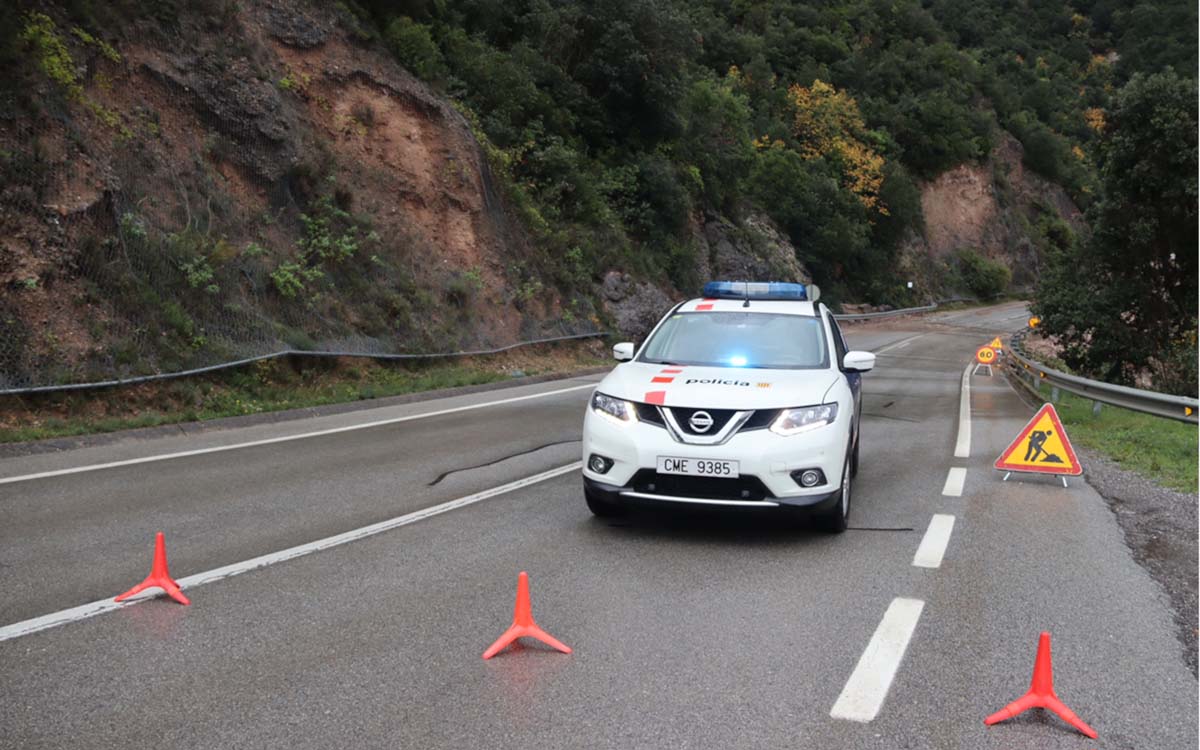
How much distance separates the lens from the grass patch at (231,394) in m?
12.1

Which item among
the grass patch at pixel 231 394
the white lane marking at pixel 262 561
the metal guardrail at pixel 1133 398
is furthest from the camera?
the grass patch at pixel 231 394

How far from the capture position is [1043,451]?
31.6 ft

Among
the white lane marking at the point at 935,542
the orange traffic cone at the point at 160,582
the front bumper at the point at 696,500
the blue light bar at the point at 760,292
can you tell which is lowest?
the white lane marking at the point at 935,542

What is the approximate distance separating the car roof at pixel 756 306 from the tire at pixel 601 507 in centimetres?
216

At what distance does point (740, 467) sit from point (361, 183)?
18756 mm

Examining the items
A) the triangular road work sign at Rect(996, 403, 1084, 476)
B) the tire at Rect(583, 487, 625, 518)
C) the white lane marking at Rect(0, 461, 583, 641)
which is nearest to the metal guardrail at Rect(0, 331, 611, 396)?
the white lane marking at Rect(0, 461, 583, 641)

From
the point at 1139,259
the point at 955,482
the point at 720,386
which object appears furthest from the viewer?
the point at 1139,259

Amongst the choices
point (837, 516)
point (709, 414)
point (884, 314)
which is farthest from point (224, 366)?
point (884, 314)

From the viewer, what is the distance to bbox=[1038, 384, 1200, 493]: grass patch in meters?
10.5

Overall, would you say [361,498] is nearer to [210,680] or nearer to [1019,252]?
[210,680]

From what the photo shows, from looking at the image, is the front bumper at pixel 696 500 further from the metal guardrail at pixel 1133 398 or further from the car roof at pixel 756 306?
the metal guardrail at pixel 1133 398

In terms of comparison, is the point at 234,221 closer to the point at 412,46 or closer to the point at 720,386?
the point at 412,46

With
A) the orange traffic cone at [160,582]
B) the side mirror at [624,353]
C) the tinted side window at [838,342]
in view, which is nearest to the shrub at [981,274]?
the tinted side window at [838,342]

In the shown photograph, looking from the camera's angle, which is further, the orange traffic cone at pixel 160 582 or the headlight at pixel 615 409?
the headlight at pixel 615 409
